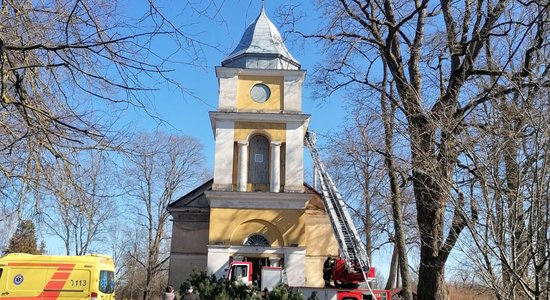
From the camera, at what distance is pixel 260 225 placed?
26281mm

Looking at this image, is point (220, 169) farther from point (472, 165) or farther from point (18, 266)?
point (472, 165)

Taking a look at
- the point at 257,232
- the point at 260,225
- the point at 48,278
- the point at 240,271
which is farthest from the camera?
the point at 260,225

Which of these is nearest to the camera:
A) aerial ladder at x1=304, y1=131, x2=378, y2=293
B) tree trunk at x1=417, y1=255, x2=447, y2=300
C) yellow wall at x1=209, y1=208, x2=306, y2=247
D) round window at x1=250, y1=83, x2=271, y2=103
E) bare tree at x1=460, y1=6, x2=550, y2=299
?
bare tree at x1=460, y1=6, x2=550, y2=299

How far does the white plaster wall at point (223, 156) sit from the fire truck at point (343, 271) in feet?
17.9

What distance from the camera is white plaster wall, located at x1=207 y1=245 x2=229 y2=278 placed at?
2516 centimetres

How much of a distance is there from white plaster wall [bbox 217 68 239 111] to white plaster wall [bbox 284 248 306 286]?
817 centimetres

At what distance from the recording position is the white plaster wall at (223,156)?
87.9 ft

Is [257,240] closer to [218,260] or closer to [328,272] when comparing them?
[218,260]

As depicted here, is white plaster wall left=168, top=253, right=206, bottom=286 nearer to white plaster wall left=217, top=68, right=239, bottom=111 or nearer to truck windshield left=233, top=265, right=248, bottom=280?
truck windshield left=233, top=265, right=248, bottom=280

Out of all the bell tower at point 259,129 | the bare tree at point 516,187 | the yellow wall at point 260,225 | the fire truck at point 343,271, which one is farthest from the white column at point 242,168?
the bare tree at point 516,187

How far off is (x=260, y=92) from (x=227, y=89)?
1.81 m

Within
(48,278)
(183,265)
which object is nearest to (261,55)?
(183,265)

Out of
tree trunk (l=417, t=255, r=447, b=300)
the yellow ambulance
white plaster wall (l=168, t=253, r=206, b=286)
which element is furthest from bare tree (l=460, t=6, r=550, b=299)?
white plaster wall (l=168, t=253, r=206, b=286)

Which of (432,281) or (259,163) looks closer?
(432,281)
